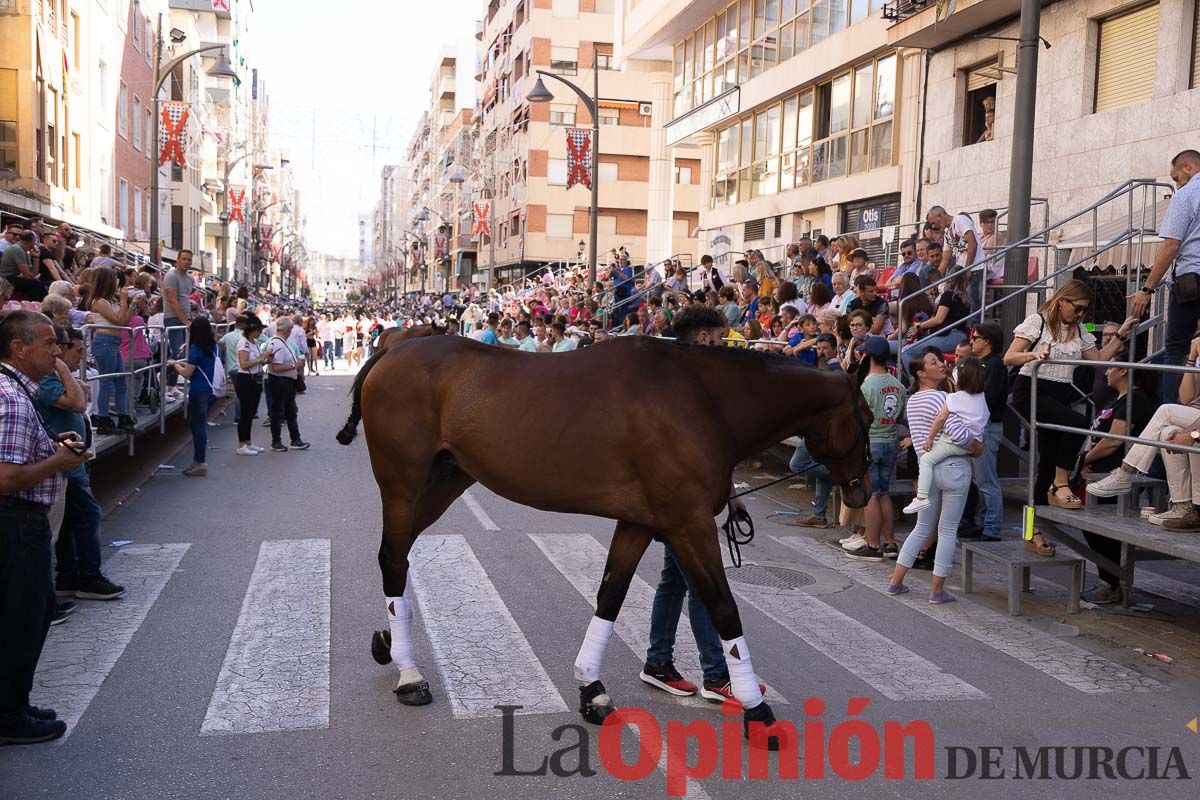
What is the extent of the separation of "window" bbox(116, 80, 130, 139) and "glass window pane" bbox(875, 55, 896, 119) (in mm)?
26040

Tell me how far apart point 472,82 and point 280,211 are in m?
59.0

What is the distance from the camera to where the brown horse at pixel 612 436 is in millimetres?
5258

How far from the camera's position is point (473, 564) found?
8.89 metres

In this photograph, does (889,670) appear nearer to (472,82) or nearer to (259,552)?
(259,552)

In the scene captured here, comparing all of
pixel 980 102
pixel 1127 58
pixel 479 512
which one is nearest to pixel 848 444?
pixel 479 512

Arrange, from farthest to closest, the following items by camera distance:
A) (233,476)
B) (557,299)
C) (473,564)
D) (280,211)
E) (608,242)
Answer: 1. (280,211)
2. (608,242)
3. (557,299)
4. (233,476)
5. (473,564)

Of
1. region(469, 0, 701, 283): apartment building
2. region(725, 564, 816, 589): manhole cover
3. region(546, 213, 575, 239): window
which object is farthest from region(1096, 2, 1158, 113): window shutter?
region(546, 213, 575, 239): window

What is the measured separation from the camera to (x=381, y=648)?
6020 mm

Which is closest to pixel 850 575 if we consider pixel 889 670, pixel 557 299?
pixel 889 670

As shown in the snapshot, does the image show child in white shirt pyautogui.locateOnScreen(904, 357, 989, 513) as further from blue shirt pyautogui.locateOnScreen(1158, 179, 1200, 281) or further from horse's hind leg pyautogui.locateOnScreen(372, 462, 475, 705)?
horse's hind leg pyautogui.locateOnScreen(372, 462, 475, 705)

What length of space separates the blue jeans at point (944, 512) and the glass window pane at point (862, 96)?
15.7 m

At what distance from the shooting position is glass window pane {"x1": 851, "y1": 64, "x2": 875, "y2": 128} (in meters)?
22.3

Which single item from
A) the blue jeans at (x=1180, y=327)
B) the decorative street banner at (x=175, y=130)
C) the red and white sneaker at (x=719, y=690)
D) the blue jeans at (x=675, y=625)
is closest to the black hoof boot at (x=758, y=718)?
the red and white sneaker at (x=719, y=690)

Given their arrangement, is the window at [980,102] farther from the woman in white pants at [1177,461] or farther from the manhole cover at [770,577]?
the manhole cover at [770,577]
